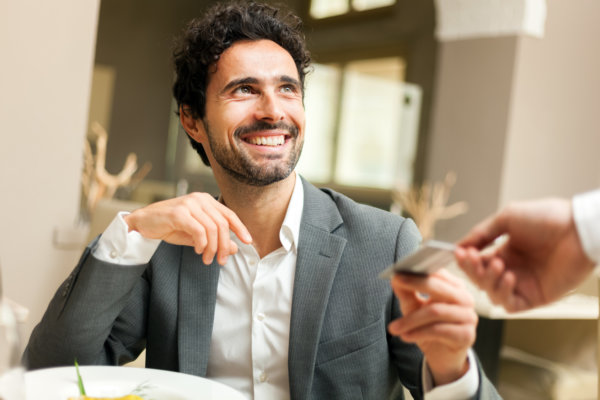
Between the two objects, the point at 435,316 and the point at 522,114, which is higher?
the point at 522,114

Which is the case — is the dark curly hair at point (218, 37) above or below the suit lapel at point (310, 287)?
above

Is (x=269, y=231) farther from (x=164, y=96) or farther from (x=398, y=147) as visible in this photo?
(x=164, y=96)

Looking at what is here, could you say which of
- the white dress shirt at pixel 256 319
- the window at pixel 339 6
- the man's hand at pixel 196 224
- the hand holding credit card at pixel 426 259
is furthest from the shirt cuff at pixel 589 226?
the window at pixel 339 6

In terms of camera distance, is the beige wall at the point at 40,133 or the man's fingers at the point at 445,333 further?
the beige wall at the point at 40,133

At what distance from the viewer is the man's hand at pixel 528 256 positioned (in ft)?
2.18

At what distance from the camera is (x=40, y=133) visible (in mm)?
2666

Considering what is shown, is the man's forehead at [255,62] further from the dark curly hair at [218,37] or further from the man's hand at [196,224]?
the man's hand at [196,224]

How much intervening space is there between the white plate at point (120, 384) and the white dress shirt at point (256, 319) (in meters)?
0.30

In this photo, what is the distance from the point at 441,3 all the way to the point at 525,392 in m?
3.89

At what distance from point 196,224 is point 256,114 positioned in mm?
455

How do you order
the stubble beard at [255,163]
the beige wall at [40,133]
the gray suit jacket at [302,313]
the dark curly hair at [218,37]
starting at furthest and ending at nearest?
the beige wall at [40,133] < the dark curly hair at [218,37] < the stubble beard at [255,163] < the gray suit jacket at [302,313]

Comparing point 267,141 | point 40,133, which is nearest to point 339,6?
point 40,133

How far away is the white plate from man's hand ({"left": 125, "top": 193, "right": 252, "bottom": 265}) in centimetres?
18

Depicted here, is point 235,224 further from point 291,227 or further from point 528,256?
point 528,256
